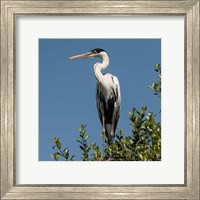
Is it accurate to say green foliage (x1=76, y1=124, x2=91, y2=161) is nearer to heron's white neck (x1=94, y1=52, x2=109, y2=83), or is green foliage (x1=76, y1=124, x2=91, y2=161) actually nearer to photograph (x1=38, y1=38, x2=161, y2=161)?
photograph (x1=38, y1=38, x2=161, y2=161)

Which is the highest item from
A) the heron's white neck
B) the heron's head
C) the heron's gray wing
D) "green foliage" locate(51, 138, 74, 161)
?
the heron's head

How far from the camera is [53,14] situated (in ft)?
7.34

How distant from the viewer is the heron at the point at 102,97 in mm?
2254

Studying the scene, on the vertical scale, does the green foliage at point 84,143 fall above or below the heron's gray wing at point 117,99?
below

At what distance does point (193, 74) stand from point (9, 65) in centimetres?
77

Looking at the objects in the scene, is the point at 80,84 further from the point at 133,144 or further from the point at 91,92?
the point at 133,144

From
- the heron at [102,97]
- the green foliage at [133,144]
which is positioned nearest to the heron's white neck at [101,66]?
the heron at [102,97]

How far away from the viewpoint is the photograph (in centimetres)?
227

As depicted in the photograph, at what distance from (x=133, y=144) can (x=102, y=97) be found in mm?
270

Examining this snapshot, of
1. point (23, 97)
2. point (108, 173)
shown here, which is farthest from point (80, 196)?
point (23, 97)

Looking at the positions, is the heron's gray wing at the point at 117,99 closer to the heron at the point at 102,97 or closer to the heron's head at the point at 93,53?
the heron at the point at 102,97

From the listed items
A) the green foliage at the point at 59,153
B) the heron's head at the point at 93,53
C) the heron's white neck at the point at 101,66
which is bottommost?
the green foliage at the point at 59,153

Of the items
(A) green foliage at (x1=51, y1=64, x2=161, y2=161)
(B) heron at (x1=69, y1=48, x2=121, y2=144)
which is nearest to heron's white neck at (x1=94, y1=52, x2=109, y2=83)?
(B) heron at (x1=69, y1=48, x2=121, y2=144)

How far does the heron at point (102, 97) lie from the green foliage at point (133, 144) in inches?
2.0
